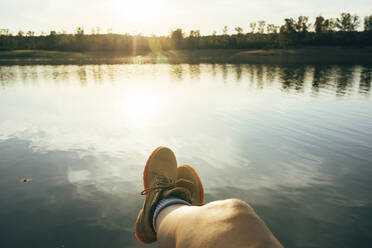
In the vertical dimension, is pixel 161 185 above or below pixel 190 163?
above

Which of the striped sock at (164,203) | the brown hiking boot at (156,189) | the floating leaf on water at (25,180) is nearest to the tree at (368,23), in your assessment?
the brown hiking boot at (156,189)

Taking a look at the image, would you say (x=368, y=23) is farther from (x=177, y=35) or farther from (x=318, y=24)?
(x=177, y=35)

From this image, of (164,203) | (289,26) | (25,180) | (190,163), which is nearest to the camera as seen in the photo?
(164,203)

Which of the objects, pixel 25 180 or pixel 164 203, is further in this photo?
pixel 25 180

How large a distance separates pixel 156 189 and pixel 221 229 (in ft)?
4.80

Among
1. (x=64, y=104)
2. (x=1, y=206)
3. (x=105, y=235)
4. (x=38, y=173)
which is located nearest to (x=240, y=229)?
(x=105, y=235)

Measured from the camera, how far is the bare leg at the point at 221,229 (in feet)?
4.17

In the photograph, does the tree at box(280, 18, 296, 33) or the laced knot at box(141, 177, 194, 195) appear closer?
the laced knot at box(141, 177, 194, 195)

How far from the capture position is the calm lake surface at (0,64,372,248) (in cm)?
314

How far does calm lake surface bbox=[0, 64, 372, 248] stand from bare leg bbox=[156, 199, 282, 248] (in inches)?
60.6

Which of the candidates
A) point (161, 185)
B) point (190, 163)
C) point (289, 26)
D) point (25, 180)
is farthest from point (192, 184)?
point (289, 26)

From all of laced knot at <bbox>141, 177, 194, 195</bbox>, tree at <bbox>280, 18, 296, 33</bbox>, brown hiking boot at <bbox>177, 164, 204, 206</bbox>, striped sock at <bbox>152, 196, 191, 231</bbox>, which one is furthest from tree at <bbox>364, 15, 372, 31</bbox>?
striped sock at <bbox>152, 196, 191, 231</bbox>

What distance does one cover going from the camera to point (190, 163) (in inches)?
200

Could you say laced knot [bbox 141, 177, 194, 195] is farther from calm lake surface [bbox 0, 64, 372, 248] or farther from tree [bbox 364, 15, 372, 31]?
tree [bbox 364, 15, 372, 31]
